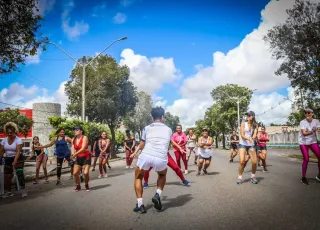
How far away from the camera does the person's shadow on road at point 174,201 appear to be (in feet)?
17.2

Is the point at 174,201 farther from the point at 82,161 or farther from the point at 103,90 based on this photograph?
the point at 103,90

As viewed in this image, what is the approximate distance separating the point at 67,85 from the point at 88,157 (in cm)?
2769

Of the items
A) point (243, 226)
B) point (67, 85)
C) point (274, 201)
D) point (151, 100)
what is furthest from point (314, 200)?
point (151, 100)

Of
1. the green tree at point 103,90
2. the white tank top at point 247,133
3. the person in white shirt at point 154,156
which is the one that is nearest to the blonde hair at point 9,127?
the person in white shirt at point 154,156

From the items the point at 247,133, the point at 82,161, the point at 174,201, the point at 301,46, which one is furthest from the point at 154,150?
the point at 301,46

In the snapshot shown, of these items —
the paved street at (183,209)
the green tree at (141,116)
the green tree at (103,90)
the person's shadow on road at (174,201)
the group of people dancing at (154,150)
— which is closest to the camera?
the paved street at (183,209)

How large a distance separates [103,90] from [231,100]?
117 ft

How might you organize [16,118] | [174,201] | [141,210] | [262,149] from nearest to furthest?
[141,210], [174,201], [262,149], [16,118]

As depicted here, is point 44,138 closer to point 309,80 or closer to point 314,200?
point 309,80

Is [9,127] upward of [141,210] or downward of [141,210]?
upward

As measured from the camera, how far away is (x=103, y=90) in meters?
31.6

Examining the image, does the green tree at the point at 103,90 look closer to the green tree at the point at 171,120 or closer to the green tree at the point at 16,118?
the green tree at the point at 16,118

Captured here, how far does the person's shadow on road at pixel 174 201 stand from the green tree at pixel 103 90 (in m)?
26.5

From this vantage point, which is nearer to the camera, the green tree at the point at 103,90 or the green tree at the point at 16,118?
the green tree at the point at 103,90
